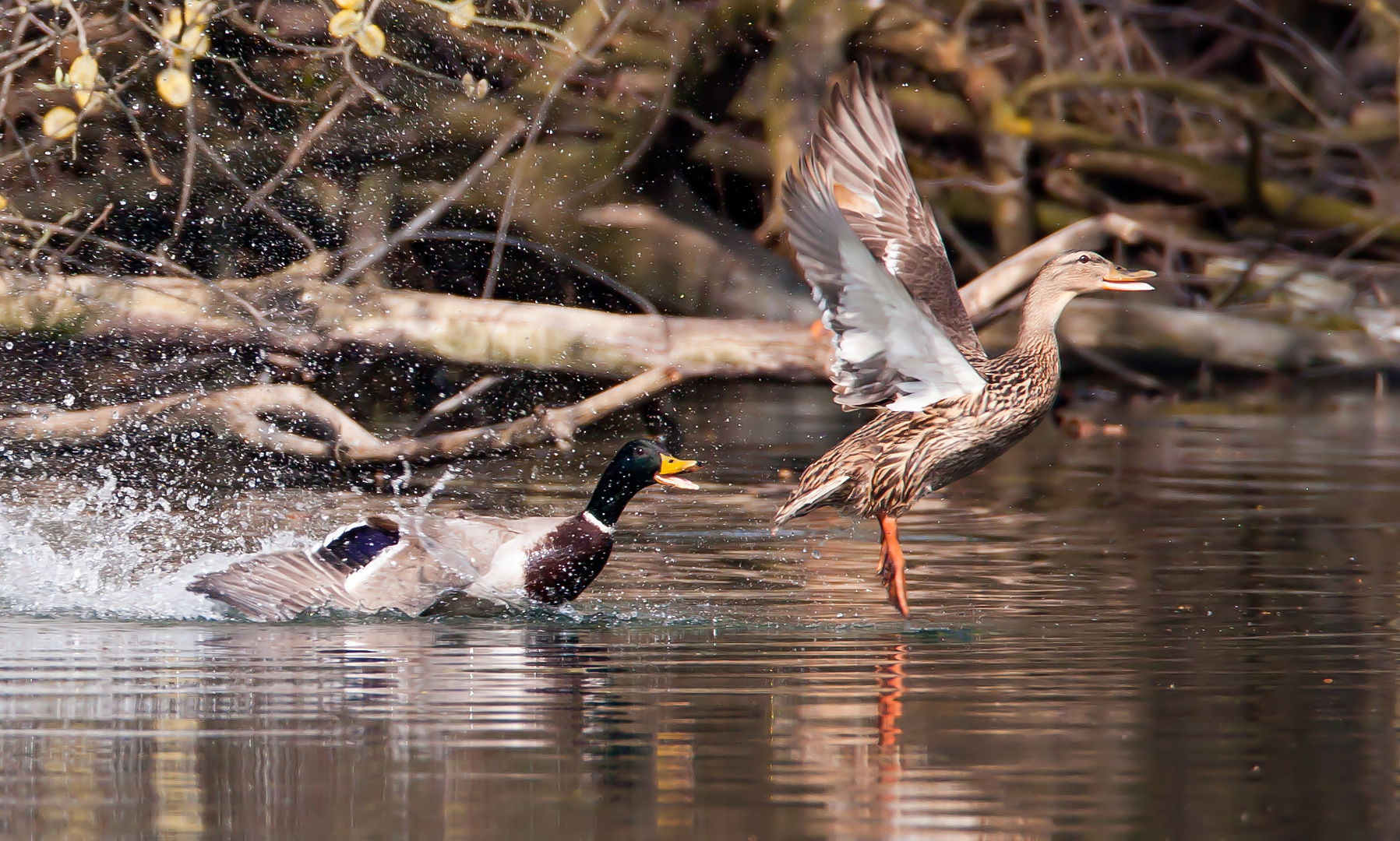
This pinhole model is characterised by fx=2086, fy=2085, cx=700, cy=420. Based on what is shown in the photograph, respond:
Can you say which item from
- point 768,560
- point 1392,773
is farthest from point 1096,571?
point 1392,773

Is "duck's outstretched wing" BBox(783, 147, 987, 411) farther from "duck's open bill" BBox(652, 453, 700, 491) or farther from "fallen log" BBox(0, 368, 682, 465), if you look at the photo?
"fallen log" BBox(0, 368, 682, 465)

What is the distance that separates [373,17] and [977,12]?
7404 mm

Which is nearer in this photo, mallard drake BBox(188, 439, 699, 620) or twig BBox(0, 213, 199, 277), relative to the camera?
mallard drake BBox(188, 439, 699, 620)

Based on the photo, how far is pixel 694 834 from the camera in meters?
3.92

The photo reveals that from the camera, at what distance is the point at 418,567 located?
686cm

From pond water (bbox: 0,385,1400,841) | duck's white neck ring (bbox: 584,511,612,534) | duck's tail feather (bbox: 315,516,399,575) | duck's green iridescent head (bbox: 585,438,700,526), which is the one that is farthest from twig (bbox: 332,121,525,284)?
duck's tail feather (bbox: 315,516,399,575)

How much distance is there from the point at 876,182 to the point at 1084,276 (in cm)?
90

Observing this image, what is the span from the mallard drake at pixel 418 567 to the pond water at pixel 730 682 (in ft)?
0.34

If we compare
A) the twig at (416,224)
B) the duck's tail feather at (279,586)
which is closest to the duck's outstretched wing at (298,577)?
the duck's tail feather at (279,586)

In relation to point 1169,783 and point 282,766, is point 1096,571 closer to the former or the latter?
point 1169,783

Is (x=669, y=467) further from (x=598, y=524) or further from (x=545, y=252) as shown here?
(x=545, y=252)

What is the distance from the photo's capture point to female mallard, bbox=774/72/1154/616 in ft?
23.2

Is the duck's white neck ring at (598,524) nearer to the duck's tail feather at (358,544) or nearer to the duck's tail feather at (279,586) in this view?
the duck's tail feather at (358,544)

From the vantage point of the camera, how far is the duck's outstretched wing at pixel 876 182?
7891 mm
